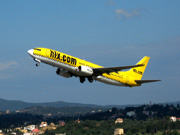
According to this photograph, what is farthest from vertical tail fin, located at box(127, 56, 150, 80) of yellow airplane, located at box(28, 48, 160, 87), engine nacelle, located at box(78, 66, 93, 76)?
engine nacelle, located at box(78, 66, 93, 76)

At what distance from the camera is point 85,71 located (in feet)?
277

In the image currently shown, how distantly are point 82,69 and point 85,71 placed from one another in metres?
1.00

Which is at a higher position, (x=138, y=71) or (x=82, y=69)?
(x=138, y=71)

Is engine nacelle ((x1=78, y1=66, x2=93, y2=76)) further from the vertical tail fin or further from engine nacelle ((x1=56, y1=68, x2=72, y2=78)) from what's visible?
the vertical tail fin

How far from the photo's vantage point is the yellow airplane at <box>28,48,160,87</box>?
3172 inches

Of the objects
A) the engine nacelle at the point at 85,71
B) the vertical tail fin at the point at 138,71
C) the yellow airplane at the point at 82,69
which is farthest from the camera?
the vertical tail fin at the point at 138,71

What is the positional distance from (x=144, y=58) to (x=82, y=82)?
2150cm

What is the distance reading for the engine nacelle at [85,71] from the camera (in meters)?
83.8

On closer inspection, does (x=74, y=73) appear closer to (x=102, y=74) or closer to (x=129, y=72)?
(x=102, y=74)

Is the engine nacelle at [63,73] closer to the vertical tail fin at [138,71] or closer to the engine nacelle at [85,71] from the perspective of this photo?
the engine nacelle at [85,71]

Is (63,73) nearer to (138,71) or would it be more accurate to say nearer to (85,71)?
(85,71)

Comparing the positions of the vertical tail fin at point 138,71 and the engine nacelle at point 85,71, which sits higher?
the vertical tail fin at point 138,71

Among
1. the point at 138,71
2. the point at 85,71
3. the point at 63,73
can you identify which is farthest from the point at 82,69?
the point at 138,71

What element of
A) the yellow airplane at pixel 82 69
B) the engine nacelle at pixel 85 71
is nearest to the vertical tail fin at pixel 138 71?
the yellow airplane at pixel 82 69
